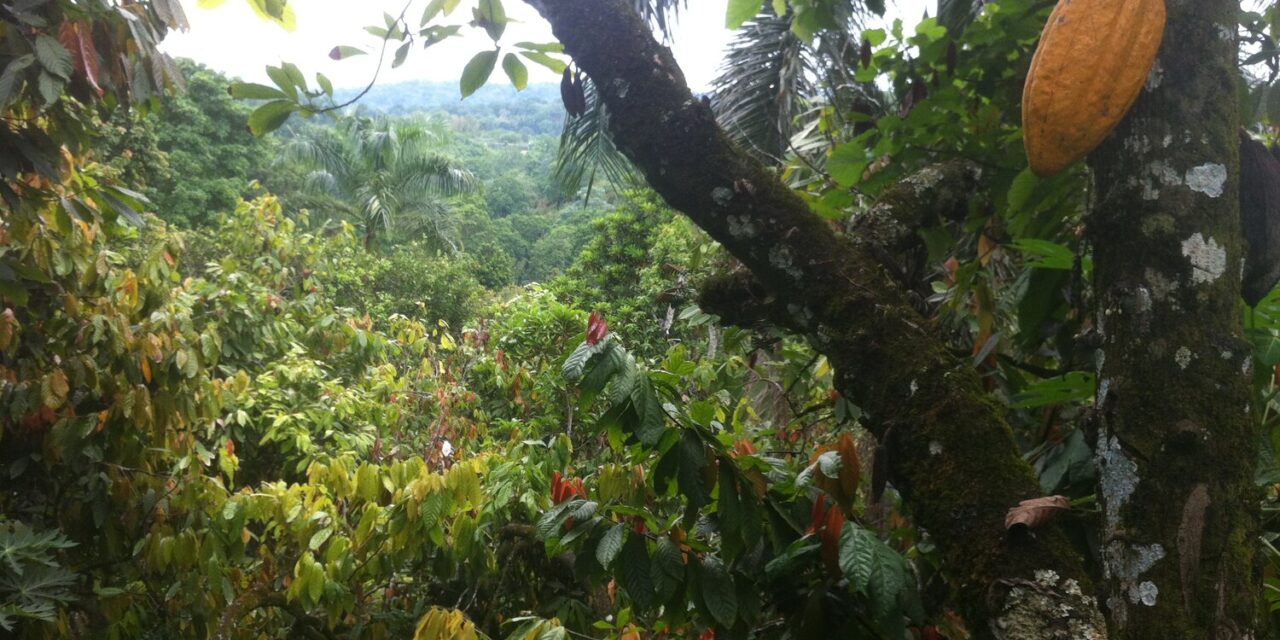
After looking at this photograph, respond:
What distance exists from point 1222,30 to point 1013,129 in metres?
0.66

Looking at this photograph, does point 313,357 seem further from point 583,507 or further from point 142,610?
point 583,507

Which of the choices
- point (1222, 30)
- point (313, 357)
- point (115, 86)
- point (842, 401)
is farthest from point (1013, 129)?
point (313, 357)

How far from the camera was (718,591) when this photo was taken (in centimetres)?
146

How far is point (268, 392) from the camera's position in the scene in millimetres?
4605

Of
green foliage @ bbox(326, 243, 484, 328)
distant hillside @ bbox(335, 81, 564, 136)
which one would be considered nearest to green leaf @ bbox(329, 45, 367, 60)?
green foliage @ bbox(326, 243, 484, 328)

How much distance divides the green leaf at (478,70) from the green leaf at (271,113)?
0.92ft

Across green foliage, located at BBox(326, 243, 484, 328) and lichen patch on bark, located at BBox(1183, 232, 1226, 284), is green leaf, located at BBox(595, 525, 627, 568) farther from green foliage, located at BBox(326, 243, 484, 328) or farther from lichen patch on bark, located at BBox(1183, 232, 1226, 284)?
green foliage, located at BBox(326, 243, 484, 328)

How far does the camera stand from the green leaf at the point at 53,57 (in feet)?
6.14

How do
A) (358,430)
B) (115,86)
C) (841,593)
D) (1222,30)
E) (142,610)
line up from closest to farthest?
(1222,30), (841,593), (115,86), (142,610), (358,430)

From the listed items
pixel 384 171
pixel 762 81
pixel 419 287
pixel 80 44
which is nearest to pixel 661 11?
pixel 762 81

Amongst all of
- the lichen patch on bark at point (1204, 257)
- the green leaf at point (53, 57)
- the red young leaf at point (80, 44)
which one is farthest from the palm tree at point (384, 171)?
the lichen patch on bark at point (1204, 257)

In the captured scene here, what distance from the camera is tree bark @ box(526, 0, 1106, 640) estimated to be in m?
0.90

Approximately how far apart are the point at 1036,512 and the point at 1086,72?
17.5 inches

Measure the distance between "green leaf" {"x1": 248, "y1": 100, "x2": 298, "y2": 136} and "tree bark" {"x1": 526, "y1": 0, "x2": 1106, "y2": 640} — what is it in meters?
0.45
